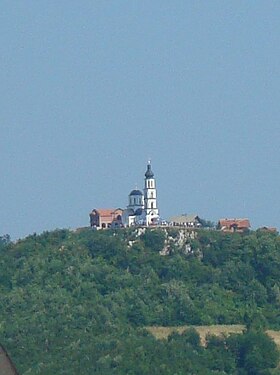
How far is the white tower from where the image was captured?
8775 cm

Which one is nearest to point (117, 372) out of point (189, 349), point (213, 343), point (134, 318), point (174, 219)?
point (189, 349)

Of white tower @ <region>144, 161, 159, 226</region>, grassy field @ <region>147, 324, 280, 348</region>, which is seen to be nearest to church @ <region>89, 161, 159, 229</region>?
white tower @ <region>144, 161, 159, 226</region>

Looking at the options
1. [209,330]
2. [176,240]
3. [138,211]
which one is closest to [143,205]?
[138,211]

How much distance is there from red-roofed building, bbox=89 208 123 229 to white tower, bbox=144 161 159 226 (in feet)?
7.65

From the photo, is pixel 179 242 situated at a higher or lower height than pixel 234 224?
lower

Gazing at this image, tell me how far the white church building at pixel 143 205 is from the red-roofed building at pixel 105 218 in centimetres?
44

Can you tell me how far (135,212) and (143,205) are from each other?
0.72m

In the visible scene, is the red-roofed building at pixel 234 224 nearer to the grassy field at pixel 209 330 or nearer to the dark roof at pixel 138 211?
the dark roof at pixel 138 211

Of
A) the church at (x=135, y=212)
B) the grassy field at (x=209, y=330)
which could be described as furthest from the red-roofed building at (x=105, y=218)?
the grassy field at (x=209, y=330)

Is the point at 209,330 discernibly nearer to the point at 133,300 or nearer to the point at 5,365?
the point at 133,300

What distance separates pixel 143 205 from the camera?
9000cm

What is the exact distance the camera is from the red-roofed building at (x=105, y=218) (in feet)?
299

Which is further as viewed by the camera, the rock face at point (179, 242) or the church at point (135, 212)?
the church at point (135, 212)

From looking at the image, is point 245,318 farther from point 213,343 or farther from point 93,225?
point 93,225
